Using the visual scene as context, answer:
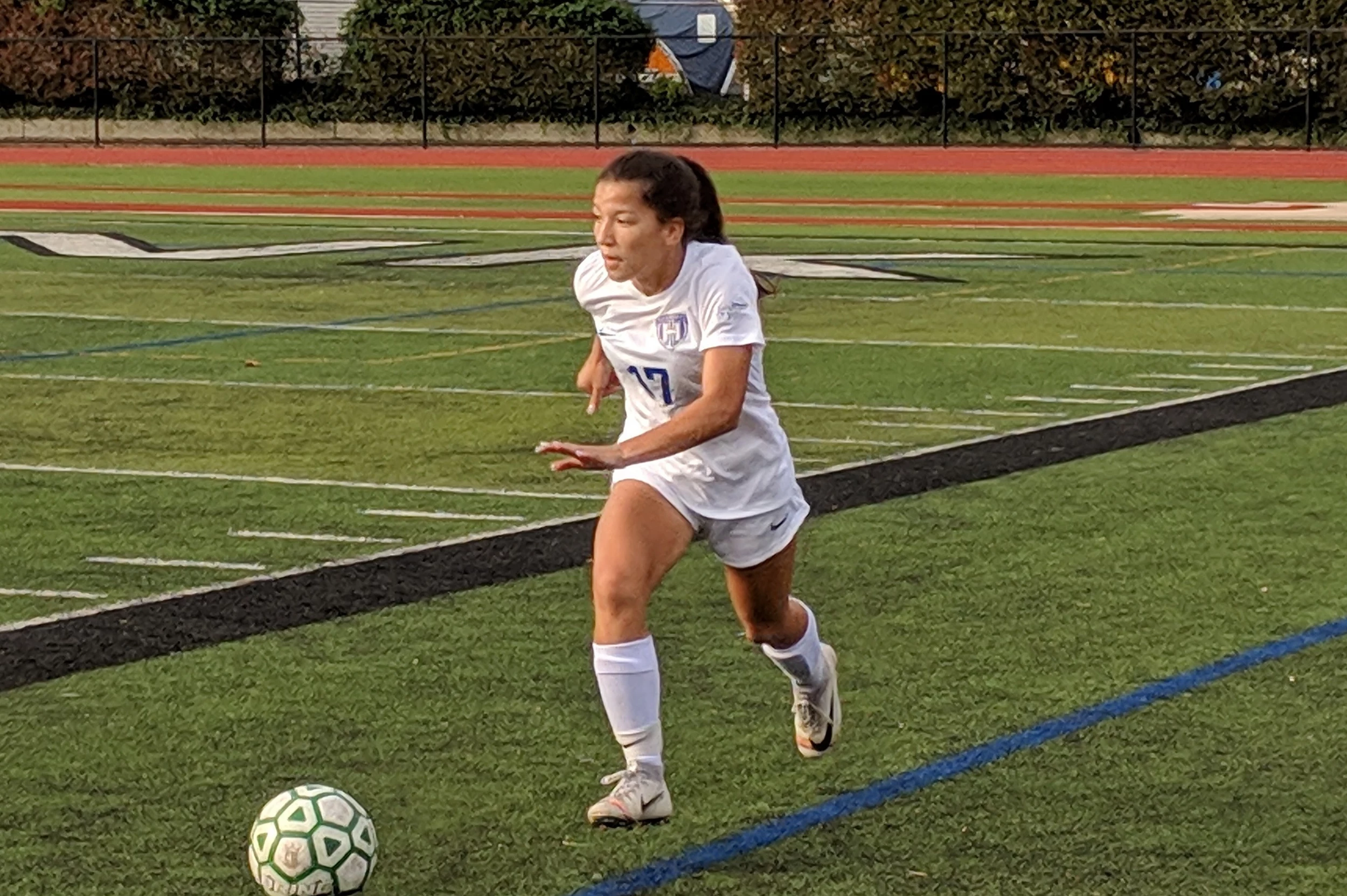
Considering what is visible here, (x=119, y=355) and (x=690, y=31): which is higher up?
(x=690, y=31)

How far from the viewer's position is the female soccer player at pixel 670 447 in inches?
205

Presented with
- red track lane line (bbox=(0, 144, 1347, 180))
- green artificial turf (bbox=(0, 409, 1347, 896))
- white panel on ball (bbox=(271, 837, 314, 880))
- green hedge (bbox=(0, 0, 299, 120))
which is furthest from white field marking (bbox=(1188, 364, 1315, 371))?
green hedge (bbox=(0, 0, 299, 120))

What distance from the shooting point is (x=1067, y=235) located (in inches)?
856

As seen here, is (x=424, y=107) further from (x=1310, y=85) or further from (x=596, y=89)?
(x=1310, y=85)

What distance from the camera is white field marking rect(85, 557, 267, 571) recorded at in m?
7.82

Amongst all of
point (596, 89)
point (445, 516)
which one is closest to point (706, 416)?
point (445, 516)

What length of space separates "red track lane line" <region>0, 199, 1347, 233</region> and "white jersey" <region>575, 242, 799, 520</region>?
672 inches

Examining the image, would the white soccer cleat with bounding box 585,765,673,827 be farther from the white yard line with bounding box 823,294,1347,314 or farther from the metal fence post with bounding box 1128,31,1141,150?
the metal fence post with bounding box 1128,31,1141,150

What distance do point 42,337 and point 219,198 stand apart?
1499 cm

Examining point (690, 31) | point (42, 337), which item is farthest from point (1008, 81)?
point (42, 337)

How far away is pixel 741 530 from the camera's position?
17.8 feet

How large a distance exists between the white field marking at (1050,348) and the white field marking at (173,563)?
617cm

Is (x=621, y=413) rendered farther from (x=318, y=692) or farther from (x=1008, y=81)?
(x=1008, y=81)

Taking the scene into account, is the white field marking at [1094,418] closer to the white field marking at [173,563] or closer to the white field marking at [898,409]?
the white field marking at [898,409]
